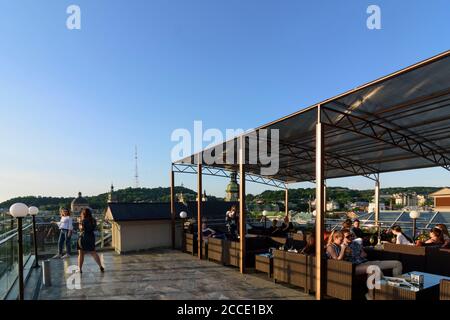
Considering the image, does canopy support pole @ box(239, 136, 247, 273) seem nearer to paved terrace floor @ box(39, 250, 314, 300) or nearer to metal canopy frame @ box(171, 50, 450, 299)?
metal canopy frame @ box(171, 50, 450, 299)

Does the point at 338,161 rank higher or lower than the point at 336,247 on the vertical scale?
higher

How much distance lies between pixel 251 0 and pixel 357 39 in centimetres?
292

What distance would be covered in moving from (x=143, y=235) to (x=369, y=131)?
804 centimetres

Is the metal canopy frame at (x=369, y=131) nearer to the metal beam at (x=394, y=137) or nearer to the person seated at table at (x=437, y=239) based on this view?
the metal beam at (x=394, y=137)

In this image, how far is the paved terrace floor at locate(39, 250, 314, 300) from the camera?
5.58 metres

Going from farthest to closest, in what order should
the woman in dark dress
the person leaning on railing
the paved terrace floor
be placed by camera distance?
the woman in dark dress
the paved terrace floor
the person leaning on railing

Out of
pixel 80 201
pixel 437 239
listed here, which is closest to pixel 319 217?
pixel 437 239

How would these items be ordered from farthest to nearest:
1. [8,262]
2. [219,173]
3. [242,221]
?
[219,173] < [242,221] < [8,262]

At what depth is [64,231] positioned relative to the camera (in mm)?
9156

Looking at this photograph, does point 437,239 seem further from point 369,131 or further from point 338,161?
point 338,161

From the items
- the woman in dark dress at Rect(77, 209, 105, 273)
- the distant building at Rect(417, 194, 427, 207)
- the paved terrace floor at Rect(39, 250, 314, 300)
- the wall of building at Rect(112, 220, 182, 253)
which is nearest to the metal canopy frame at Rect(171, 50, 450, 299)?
the paved terrace floor at Rect(39, 250, 314, 300)

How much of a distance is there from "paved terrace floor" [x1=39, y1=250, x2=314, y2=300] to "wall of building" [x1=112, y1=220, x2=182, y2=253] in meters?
1.48

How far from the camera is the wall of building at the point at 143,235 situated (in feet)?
34.3

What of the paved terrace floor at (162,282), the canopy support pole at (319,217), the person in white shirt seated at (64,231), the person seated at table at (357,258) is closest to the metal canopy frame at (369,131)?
the canopy support pole at (319,217)
